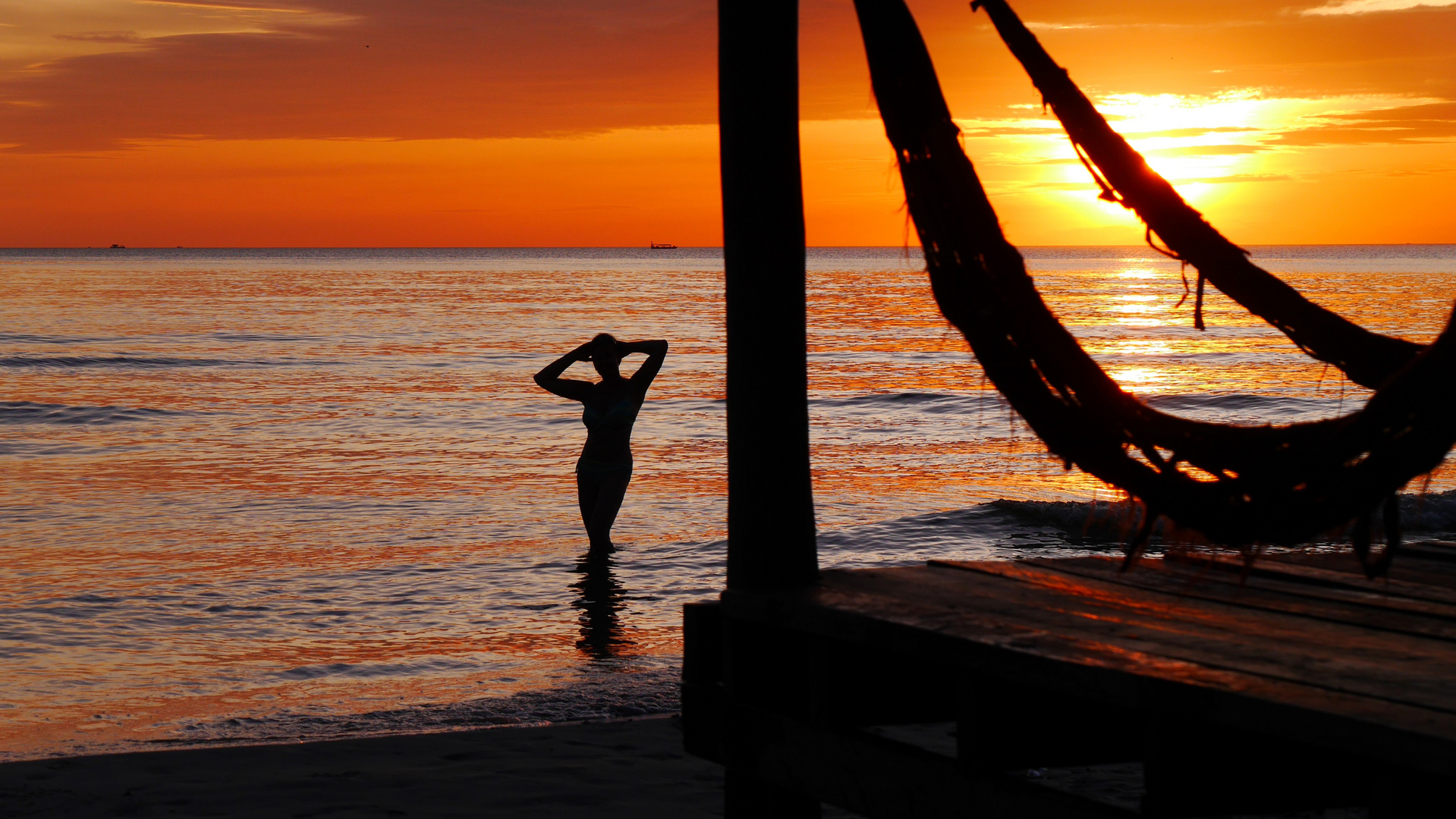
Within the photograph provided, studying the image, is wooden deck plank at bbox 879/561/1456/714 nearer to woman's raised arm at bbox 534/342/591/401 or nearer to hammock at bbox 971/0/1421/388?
hammock at bbox 971/0/1421/388

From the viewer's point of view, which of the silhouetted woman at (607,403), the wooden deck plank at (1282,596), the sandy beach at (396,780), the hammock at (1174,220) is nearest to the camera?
the wooden deck plank at (1282,596)

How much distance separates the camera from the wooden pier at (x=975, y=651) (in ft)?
8.94

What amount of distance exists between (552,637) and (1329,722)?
7.47 meters

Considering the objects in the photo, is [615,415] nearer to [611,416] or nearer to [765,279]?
[611,416]

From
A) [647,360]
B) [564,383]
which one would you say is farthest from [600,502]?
[647,360]

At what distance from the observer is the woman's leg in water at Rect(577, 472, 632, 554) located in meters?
10.7

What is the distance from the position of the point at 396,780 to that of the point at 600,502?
4.84 meters

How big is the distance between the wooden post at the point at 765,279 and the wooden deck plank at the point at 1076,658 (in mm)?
221

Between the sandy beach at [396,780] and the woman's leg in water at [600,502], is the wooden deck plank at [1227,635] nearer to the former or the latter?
the sandy beach at [396,780]

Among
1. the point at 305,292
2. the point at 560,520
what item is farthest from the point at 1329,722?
the point at 305,292

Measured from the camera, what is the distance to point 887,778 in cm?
331

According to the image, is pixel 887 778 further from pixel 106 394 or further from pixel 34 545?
pixel 106 394

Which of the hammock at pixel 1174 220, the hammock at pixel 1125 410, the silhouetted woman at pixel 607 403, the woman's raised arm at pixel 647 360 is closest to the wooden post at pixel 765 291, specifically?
the hammock at pixel 1125 410

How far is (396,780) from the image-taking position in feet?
20.1
